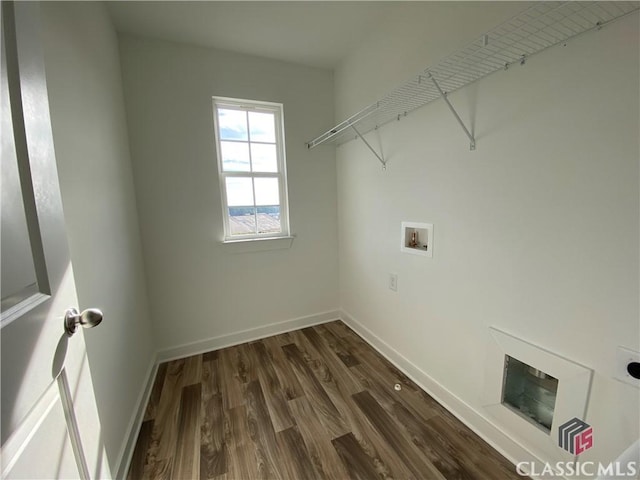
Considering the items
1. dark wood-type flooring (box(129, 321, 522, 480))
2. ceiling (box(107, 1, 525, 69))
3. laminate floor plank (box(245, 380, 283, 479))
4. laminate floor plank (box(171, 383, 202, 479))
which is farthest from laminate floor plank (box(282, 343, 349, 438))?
ceiling (box(107, 1, 525, 69))

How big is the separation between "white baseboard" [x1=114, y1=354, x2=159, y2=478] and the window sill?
42.1 inches

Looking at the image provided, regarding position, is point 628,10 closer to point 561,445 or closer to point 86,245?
point 561,445

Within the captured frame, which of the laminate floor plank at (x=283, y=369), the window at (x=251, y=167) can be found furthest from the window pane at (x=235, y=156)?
the laminate floor plank at (x=283, y=369)

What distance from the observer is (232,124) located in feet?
7.29

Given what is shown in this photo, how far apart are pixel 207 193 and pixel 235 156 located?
0.42 metres

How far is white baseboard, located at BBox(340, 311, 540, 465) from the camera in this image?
4.09 feet

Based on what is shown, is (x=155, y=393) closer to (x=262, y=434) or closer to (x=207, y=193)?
(x=262, y=434)

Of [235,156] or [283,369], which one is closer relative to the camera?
[283,369]

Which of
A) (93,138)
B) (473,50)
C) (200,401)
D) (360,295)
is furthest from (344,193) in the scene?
(200,401)

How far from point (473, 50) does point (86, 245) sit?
1844 mm

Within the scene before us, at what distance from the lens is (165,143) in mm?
1966

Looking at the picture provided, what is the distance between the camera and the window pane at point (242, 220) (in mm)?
2299

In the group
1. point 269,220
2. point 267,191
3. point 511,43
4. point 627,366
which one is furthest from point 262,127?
point 627,366

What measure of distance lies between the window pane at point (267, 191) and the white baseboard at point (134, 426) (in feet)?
5.21
